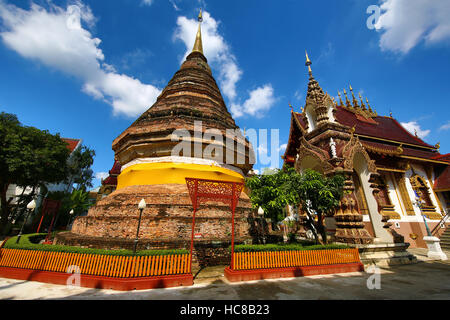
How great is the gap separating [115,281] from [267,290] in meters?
3.56

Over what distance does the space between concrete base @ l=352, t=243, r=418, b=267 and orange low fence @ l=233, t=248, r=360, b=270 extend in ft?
4.26

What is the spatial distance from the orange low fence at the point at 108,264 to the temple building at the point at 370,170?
293 inches

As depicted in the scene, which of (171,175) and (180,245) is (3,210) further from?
(180,245)

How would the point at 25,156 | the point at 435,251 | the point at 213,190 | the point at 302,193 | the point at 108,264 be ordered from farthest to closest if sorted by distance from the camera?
1. the point at 25,156
2. the point at 435,251
3. the point at 302,193
4. the point at 213,190
5. the point at 108,264

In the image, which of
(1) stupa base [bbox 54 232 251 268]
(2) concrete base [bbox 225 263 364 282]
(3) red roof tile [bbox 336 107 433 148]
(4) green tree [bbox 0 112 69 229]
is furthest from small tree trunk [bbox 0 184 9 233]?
(3) red roof tile [bbox 336 107 433 148]

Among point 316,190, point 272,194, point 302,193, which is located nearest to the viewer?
point 316,190

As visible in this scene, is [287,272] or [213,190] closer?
[287,272]

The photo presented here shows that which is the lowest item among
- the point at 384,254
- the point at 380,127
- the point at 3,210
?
the point at 384,254

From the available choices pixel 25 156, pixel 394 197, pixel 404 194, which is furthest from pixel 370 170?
pixel 25 156

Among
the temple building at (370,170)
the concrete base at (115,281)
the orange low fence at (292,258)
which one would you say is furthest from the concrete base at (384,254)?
the concrete base at (115,281)

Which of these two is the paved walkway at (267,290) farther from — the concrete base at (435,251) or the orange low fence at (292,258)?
the concrete base at (435,251)

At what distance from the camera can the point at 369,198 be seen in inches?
370
